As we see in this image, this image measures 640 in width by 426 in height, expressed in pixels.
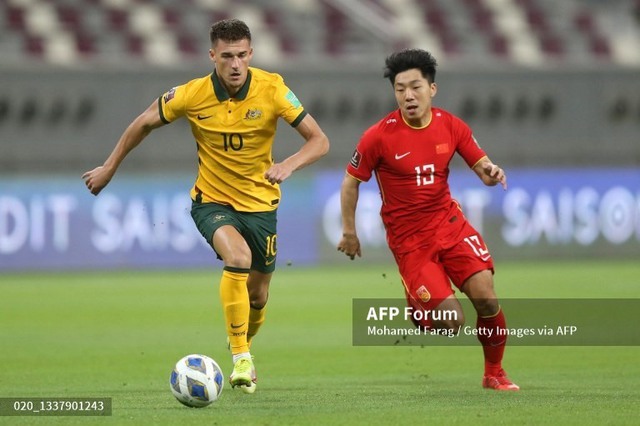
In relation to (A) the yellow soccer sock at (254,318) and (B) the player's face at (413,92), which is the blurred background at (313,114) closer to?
(A) the yellow soccer sock at (254,318)

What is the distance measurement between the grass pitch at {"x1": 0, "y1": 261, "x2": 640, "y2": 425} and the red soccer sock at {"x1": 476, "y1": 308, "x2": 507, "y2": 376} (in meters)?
0.17

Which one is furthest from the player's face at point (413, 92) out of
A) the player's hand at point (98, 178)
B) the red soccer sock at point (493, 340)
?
the player's hand at point (98, 178)

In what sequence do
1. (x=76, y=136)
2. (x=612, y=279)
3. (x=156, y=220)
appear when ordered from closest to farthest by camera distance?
(x=612, y=279) < (x=156, y=220) < (x=76, y=136)

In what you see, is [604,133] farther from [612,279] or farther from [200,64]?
[200,64]

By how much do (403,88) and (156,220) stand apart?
40.6 feet

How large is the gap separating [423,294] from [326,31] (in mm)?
15667

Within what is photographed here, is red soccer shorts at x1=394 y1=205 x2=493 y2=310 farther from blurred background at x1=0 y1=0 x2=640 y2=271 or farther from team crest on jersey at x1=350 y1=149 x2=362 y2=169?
blurred background at x1=0 y1=0 x2=640 y2=271

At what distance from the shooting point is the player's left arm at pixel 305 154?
298 inches

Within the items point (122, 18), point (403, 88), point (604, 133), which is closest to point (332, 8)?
point (122, 18)

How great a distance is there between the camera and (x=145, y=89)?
841 inches

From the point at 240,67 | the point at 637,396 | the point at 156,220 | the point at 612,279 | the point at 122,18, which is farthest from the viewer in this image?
the point at 122,18

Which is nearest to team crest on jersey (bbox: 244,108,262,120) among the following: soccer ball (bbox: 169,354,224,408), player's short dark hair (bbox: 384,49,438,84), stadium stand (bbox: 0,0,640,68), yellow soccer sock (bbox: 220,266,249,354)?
player's short dark hair (bbox: 384,49,438,84)

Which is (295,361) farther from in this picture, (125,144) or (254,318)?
(125,144)

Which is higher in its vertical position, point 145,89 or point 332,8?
point 332,8
